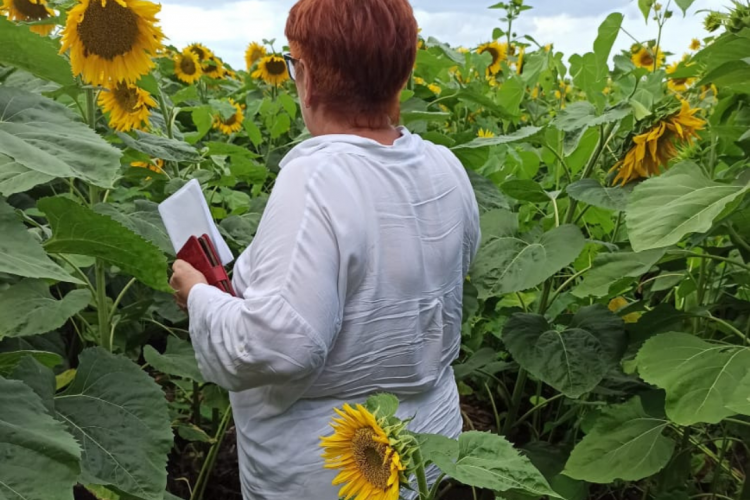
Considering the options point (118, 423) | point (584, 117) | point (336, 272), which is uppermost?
point (584, 117)

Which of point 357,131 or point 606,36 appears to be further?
point 606,36

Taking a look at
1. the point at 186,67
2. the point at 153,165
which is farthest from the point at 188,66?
the point at 153,165

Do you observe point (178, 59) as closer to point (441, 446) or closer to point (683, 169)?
point (683, 169)

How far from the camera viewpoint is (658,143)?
5.57 feet

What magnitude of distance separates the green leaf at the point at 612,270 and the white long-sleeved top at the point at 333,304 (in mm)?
342

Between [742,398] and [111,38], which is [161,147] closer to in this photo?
[111,38]

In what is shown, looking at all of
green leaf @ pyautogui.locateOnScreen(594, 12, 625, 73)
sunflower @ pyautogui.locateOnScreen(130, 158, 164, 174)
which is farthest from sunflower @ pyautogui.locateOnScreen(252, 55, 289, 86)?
green leaf @ pyautogui.locateOnScreen(594, 12, 625, 73)

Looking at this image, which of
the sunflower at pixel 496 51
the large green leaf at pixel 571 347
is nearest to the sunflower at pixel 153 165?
the large green leaf at pixel 571 347

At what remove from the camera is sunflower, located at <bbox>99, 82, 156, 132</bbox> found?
1.99 metres

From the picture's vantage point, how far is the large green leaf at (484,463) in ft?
3.06

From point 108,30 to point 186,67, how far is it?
105 inches

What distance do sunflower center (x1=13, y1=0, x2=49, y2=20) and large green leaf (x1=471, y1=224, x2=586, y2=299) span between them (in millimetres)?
1306

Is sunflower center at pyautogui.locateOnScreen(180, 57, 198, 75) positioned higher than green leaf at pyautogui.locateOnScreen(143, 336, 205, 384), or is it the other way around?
sunflower center at pyautogui.locateOnScreen(180, 57, 198, 75)

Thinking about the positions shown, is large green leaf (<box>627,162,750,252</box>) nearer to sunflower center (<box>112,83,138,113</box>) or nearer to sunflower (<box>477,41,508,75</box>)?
sunflower center (<box>112,83,138,113</box>)
